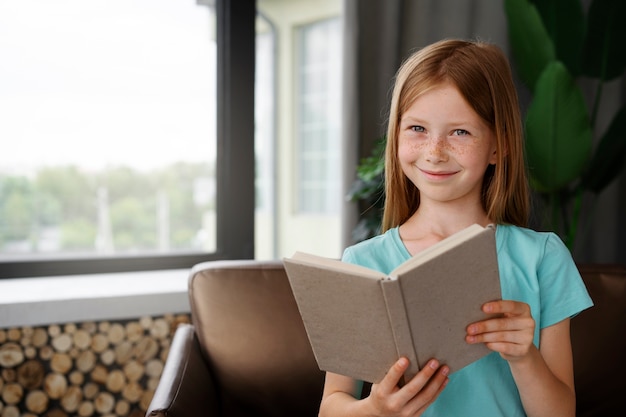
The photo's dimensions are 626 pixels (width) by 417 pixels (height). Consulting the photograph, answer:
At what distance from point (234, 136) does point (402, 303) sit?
1.74 meters

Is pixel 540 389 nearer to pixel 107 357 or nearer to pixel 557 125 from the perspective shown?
pixel 107 357

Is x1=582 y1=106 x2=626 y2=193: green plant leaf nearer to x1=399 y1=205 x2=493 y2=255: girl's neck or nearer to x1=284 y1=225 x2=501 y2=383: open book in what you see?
x1=399 y1=205 x2=493 y2=255: girl's neck

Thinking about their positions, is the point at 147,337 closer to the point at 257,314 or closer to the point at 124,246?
the point at 257,314

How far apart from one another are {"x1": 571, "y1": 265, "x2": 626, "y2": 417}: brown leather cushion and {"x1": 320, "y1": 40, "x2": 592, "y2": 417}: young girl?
0.56 metres

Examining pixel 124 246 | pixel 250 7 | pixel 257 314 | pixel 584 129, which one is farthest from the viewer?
pixel 124 246

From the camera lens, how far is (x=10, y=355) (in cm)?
180

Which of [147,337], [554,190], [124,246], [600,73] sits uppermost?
[600,73]

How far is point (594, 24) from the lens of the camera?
241 centimetres

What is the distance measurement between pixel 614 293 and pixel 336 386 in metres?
0.87

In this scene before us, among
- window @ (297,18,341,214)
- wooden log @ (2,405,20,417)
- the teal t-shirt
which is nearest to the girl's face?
the teal t-shirt

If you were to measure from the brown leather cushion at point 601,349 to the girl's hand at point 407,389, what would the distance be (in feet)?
2.70

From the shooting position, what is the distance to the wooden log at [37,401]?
1.83 meters

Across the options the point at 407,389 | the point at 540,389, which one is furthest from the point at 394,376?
the point at 540,389

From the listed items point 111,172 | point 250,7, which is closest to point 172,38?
point 250,7
